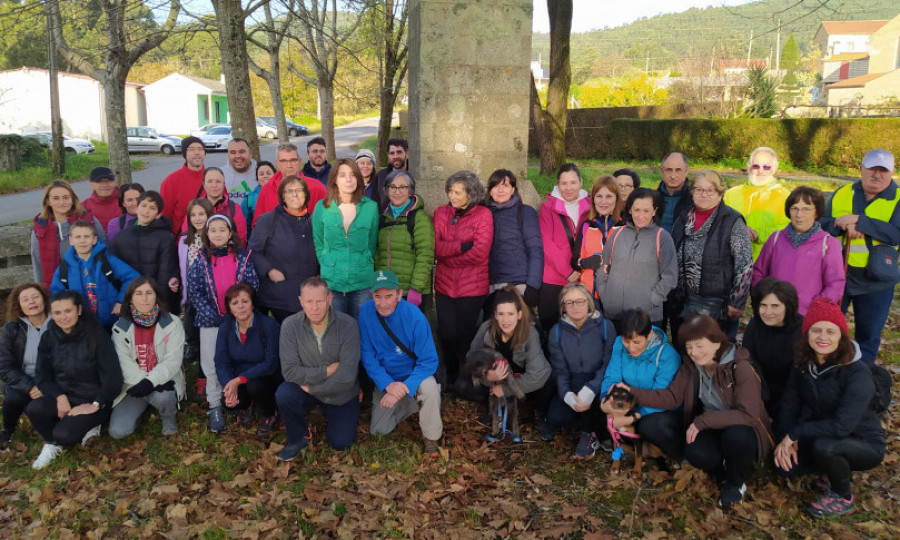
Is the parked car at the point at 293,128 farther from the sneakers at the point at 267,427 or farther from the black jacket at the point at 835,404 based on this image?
the black jacket at the point at 835,404

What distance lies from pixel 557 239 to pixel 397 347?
1.59m

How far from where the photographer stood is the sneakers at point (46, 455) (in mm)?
4543

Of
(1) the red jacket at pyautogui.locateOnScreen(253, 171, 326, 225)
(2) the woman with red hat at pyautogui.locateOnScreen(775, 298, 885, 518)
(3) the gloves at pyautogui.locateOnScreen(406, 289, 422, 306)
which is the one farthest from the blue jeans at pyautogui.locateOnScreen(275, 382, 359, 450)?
(2) the woman with red hat at pyautogui.locateOnScreen(775, 298, 885, 518)

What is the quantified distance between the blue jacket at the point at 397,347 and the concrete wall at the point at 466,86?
1.71 m

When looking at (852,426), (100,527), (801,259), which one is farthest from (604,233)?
(100,527)

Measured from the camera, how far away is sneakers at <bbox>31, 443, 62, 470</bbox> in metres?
4.54

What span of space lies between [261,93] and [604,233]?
44.8m

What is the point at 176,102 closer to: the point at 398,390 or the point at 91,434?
the point at 91,434

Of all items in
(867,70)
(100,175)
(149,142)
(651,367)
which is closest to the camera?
(651,367)

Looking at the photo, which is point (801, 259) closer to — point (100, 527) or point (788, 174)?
point (100, 527)

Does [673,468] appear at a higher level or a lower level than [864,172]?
lower

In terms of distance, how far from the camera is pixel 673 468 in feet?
14.3

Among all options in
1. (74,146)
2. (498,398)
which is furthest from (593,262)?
(74,146)

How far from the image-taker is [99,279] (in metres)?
5.21
